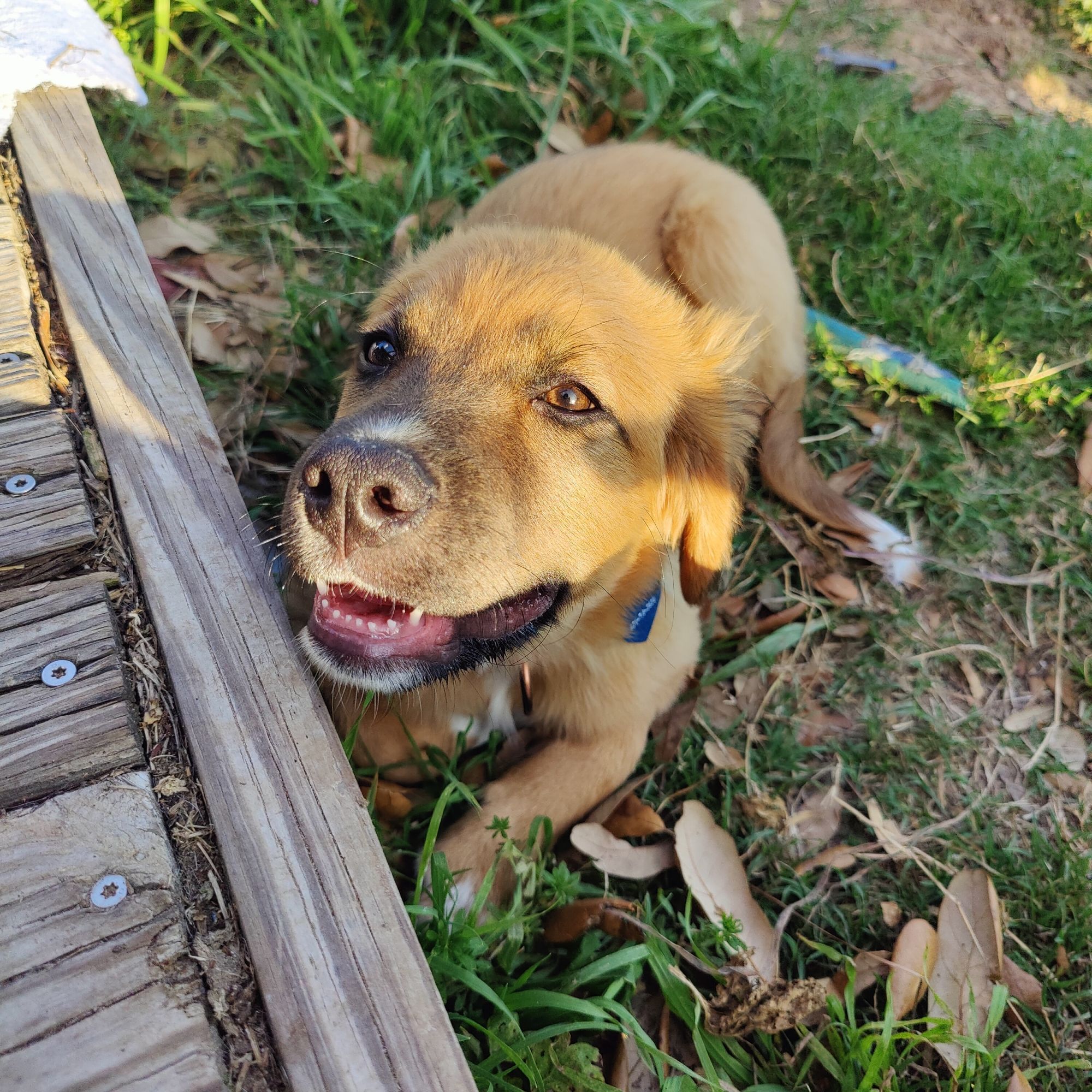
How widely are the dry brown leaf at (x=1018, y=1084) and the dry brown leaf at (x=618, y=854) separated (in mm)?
920

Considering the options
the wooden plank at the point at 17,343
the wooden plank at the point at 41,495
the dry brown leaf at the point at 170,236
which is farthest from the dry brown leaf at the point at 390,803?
the dry brown leaf at the point at 170,236

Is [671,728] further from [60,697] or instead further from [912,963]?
[60,697]

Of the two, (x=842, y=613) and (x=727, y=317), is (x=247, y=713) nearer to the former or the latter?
(x=727, y=317)

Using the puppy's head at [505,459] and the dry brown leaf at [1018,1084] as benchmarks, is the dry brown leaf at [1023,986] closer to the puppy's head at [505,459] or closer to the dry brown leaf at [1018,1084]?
the dry brown leaf at [1018,1084]

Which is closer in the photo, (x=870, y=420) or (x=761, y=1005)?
(x=761, y=1005)

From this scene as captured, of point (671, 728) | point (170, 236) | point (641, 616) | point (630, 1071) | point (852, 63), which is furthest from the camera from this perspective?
point (852, 63)

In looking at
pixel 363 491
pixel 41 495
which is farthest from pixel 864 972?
pixel 41 495

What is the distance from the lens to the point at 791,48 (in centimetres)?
523

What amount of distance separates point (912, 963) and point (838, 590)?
130 centimetres

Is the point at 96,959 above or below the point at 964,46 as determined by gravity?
below

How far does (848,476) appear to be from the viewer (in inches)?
142

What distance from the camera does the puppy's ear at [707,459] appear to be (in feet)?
7.91

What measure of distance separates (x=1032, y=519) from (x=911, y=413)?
635 mm

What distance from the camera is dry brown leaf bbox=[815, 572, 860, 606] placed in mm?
3271
